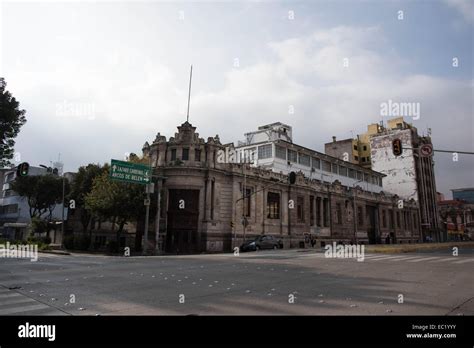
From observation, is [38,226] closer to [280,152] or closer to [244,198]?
[244,198]

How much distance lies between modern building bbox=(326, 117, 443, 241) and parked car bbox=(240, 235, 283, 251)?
47.6 meters

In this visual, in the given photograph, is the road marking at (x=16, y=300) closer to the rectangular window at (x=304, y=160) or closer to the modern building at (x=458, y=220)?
the rectangular window at (x=304, y=160)

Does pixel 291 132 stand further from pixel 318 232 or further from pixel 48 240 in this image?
pixel 48 240

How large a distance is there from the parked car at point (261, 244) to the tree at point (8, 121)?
78.6 feet

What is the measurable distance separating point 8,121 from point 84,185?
19.8 meters

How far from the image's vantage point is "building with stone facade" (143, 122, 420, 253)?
3856 cm

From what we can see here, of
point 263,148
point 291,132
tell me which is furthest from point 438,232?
point 263,148

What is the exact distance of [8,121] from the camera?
24.2 metres

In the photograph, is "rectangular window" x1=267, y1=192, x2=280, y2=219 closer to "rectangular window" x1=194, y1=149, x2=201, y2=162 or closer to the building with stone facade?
the building with stone facade

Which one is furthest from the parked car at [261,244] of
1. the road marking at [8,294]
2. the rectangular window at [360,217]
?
the road marking at [8,294]

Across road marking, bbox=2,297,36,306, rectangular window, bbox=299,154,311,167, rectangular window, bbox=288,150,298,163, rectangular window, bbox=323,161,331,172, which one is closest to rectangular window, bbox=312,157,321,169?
rectangular window, bbox=299,154,311,167
